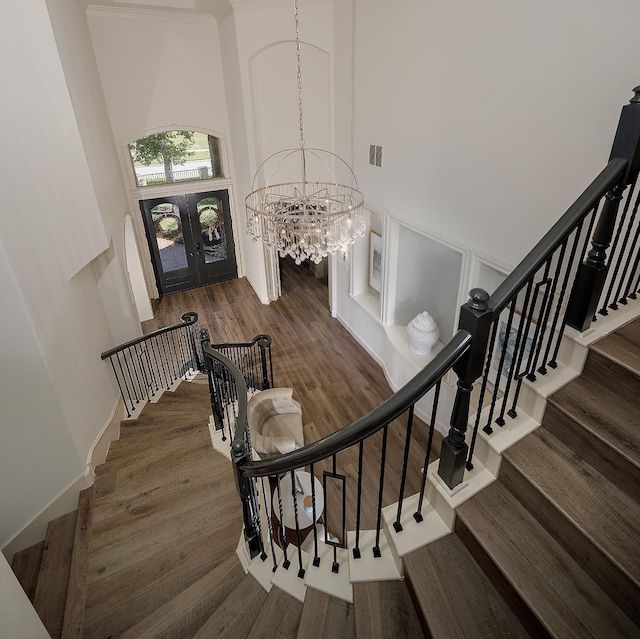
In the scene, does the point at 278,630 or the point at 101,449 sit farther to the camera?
the point at 101,449

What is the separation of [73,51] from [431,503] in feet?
19.7

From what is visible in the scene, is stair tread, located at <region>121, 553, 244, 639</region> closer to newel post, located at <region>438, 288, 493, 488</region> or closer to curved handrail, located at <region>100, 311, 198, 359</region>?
newel post, located at <region>438, 288, 493, 488</region>

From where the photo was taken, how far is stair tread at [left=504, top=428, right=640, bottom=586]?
58.1 inches

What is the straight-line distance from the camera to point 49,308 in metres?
3.52

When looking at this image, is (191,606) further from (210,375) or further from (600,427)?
(600,427)

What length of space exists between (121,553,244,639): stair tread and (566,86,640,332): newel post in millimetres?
2457

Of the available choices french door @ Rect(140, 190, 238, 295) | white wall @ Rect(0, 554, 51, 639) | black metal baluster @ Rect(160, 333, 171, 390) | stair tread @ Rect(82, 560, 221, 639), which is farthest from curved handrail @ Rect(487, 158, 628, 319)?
french door @ Rect(140, 190, 238, 295)

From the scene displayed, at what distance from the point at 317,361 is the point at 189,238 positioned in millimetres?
4180

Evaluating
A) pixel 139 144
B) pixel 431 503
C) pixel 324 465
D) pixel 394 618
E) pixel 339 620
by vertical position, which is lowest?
pixel 324 465

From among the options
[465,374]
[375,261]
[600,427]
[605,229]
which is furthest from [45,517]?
[375,261]

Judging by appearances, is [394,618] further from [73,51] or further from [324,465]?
[73,51]

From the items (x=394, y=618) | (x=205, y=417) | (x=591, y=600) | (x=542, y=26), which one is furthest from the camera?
(x=205, y=417)

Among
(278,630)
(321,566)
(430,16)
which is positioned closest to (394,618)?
(321,566)

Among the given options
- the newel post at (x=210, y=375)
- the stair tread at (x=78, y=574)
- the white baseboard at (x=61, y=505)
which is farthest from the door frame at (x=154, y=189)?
the stair tread at (x=78, y=574)
